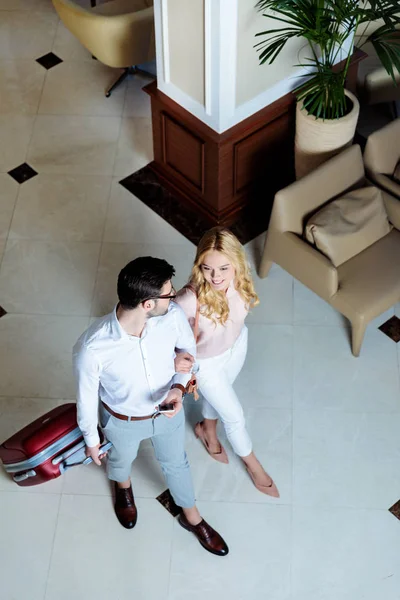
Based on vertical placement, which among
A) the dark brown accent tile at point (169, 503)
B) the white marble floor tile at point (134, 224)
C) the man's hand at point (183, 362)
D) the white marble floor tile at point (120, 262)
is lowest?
the dark brown accent tile at point (169, 503)

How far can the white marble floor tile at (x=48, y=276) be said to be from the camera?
4.32 meters

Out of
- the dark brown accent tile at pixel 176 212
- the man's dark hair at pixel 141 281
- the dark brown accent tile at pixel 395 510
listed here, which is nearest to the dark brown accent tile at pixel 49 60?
the dark brown accent tile at pixel 176 212

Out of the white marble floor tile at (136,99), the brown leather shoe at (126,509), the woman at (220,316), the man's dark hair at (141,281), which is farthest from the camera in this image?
the white marble floor tile at (136,99)

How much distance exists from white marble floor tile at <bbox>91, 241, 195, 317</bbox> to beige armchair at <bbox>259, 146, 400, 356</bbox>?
604mm

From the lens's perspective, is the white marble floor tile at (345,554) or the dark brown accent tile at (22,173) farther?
the dark brown accent tile at (22,173)

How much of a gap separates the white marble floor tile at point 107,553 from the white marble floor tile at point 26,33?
3.68 meters

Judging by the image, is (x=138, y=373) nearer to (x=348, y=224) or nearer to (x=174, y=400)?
(x=174, y=400)

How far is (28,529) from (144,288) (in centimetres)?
164

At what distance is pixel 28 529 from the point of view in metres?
3.51

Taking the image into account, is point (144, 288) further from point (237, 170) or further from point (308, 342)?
point (237, 170)

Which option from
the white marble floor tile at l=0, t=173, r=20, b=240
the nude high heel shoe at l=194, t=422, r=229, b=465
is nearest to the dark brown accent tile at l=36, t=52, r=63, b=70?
the white marble floor tile at l=0, t=173, r=20, b=240

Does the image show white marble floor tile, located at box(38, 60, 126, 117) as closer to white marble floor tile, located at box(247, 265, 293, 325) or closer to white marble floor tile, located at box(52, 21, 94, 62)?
white marble floor tile, located at box(52, 21, 94, 62)

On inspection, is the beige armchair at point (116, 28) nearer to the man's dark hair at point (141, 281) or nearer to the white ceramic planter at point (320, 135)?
the white ceramic planter at point (320, 135)

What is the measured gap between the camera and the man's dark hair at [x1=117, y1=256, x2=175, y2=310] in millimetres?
2447
